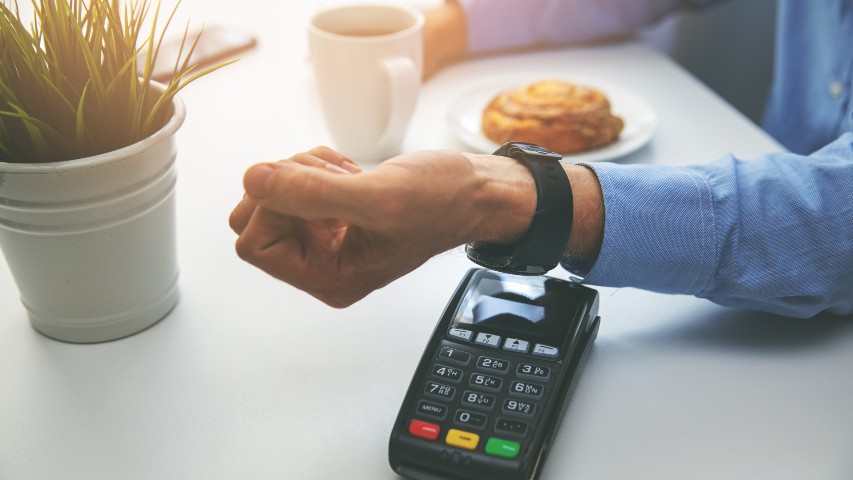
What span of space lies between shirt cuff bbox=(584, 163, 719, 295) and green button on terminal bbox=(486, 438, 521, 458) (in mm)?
172

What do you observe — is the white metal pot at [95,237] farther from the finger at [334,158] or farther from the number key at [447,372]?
the number key at [447,372]

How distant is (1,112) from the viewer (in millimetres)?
451

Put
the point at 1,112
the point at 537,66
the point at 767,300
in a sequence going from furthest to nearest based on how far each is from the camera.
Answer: the point at 537,66
the point at 767,300
the point at 1,112

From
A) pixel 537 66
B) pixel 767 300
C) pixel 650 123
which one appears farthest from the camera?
pixel 537 66

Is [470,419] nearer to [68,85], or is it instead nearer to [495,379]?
[495,379]

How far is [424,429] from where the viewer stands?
44 centimetres

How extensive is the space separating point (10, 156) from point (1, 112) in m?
0.05

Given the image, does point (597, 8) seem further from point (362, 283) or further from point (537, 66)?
point (362, 283)

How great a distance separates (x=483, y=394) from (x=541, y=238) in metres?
0.12

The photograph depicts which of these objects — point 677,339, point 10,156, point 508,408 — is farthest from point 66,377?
point 677,339

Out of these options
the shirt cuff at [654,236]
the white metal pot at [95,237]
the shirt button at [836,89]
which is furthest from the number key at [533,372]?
the shirt button at [836,89]

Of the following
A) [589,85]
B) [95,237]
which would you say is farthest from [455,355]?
[589,85]

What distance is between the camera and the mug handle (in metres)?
0.74

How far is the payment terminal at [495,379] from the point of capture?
0.43 meters
